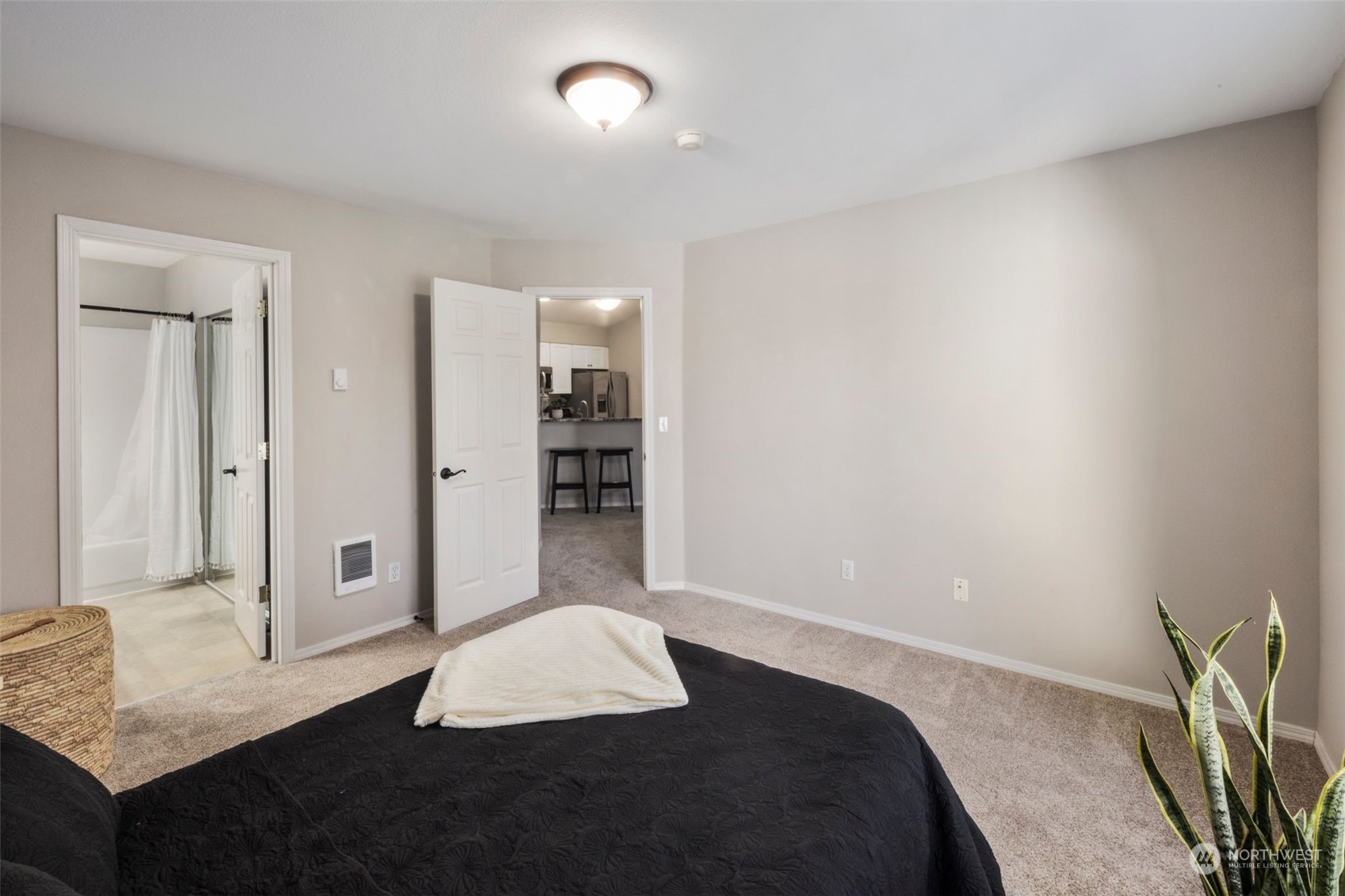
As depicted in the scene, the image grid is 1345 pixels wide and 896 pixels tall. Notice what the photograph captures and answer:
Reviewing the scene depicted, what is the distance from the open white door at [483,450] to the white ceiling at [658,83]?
2.89ft

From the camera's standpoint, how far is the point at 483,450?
3803 mm

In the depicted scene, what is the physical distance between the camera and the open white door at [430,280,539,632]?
11.7 ft

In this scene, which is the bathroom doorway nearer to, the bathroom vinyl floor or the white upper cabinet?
the bathroom vinyl floor

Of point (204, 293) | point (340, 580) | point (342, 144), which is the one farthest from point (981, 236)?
point (204, 293)

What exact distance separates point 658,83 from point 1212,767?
229cm

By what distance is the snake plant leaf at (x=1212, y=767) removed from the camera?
0.99 meters

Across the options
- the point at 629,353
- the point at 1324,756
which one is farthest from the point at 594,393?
the point at 1324,756

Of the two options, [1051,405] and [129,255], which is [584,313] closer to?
[129,255]

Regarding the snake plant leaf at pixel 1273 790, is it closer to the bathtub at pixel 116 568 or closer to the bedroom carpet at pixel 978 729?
the bedroom carpet at pixel 978 729

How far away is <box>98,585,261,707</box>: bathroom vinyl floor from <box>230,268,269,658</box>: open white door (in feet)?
0.56

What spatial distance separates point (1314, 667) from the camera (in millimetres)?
2336

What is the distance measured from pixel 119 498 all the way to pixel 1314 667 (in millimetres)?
6646

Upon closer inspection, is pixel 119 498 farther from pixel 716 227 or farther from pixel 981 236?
pixel 981 236

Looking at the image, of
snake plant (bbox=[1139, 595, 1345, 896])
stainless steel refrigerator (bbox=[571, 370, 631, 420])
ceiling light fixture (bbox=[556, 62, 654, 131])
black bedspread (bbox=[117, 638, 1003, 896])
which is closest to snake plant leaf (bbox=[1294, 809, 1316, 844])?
snake plant (bbox=[1139, 595, 1345, 896])
